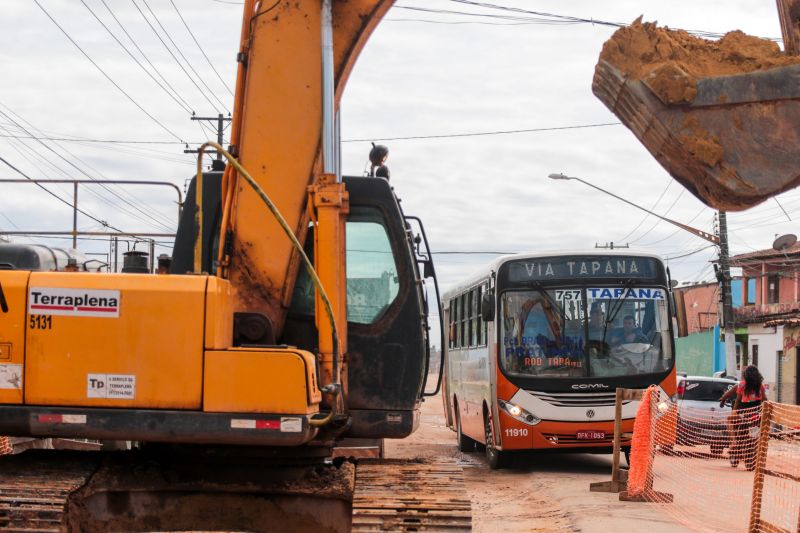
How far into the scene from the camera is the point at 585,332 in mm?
17641

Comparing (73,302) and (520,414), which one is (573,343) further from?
(73,302)

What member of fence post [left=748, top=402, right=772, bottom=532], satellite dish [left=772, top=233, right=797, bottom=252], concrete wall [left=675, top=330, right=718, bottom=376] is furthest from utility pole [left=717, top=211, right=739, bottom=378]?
fence post [left=748, top=402, right=772, bottom=532]

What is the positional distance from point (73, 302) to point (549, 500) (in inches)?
327

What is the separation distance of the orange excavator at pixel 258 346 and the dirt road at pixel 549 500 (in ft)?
5.33

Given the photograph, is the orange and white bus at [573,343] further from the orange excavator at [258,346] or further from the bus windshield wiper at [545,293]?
the orange excavator at [258,346]

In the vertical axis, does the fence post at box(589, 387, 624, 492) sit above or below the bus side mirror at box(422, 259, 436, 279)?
below

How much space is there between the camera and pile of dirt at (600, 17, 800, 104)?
721cm

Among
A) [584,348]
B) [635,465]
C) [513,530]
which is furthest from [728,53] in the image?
[584,348]

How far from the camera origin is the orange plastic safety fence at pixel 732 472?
10.6 m

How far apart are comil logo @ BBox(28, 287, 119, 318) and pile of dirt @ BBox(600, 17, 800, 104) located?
3387 mm

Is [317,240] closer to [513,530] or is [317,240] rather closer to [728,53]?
[728,53]

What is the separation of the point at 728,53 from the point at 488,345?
11.2 m

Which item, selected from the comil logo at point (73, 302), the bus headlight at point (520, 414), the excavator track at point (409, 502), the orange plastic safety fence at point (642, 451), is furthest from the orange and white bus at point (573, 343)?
the comil logo at point (73, 302)

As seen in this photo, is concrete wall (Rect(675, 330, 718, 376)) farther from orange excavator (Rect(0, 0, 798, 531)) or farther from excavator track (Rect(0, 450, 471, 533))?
excavator track (Rect(0, 450, 471, 533))
